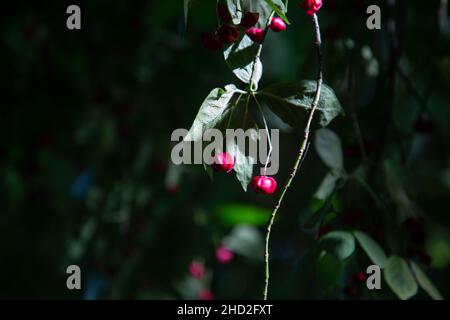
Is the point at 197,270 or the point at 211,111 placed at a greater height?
the point at 211,111

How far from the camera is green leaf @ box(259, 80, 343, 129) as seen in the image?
1.03 metres

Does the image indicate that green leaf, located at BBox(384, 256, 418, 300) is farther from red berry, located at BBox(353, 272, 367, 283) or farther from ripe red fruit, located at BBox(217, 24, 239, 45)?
ripe red fruit, located at BBox(217, 24, 239, 45)

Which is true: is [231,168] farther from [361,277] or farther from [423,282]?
[423,282]

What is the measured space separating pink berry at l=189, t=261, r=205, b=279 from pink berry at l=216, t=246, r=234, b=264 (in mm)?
71

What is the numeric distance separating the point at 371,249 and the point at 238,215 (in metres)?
1.24

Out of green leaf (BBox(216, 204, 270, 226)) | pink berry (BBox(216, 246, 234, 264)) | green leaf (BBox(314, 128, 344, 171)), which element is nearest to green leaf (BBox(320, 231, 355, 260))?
green leaf (BBox(314, 128, 344, 171))

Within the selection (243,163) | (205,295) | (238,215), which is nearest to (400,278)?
(243,163)

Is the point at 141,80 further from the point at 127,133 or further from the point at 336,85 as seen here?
the point at 336,85

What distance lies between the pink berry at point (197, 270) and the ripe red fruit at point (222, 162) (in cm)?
117

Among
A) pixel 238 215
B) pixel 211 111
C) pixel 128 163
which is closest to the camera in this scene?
pixel 211 111

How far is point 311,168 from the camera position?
232cm

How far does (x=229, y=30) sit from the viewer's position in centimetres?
100

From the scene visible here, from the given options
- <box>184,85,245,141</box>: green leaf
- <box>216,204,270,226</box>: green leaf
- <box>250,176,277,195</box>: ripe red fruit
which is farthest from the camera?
<box>216,204,270,226</box>: green leaf

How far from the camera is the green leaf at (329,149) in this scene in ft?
4.33
